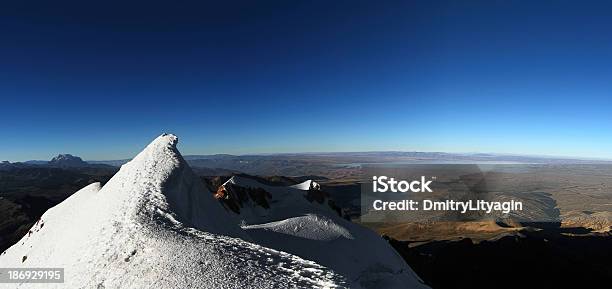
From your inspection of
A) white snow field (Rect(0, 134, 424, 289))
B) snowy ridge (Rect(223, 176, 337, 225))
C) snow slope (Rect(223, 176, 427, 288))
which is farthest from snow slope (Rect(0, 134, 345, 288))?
snowy ridge (Rect(223, 176, 337, 225))

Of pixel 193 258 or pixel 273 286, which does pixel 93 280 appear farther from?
pixel 273 286

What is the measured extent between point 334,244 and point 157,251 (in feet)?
119

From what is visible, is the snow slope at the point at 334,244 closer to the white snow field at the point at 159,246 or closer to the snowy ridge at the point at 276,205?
the snowy ridge at the point at 276,205

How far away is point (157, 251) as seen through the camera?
16906 millimetres

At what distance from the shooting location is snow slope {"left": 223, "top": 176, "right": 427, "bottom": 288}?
44.6 meters

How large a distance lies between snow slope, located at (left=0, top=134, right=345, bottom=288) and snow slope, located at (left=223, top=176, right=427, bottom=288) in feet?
60.7

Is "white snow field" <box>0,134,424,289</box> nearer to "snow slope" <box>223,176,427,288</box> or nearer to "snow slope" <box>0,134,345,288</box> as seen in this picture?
"snow slope" <box>0,134,345,288</box>

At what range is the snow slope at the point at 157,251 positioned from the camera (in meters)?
14.9

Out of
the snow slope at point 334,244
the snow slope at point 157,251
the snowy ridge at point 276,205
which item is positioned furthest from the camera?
the snowy ridge at point 276,205

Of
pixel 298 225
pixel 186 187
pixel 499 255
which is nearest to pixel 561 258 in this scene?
pixel 499 255

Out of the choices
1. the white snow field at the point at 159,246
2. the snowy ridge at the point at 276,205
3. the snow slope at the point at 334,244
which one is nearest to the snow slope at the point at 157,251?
the white snow field at the point at 159,246

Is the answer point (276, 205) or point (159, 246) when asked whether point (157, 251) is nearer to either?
point (159, 246)

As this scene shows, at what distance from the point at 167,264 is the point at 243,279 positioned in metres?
3.79

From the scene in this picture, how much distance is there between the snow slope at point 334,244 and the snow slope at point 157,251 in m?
18.5
